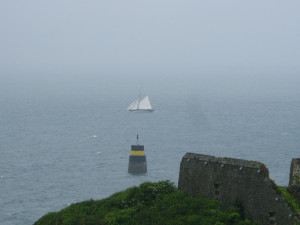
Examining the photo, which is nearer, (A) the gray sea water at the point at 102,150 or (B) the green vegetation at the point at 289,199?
(B) the green vegetation at the point at 289,199

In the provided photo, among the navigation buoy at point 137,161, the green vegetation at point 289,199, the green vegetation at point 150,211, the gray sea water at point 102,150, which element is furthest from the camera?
the navigation buoy at point 137,161

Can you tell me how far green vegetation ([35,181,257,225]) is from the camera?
26328 mm

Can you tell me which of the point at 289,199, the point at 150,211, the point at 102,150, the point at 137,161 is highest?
the point at 289,199

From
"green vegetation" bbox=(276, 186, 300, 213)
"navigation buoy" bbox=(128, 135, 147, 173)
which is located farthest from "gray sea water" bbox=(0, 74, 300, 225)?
"green vegetation" bbox=(276, 186, 300, 213)

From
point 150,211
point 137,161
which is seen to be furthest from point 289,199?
point 137,161

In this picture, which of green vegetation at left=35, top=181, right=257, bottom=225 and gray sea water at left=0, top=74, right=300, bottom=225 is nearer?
green vegetation at left=35, top=181, right=257, bottom=225

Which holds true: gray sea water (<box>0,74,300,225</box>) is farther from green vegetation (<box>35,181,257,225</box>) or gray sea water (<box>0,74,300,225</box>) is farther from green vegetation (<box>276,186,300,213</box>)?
green vegetation (<box>276,186,300,213</box>)

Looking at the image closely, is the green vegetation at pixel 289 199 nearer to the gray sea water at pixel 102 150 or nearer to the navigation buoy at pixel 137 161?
the gray sea water at pixel 102 150

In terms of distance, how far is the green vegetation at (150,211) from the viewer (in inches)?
1037

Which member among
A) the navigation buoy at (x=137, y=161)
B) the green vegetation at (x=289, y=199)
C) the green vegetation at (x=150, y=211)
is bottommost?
the navigation buoy at (x=137, y=161)

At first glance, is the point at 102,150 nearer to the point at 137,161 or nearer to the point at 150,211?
the point at 137,161

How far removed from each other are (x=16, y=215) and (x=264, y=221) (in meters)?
62.4

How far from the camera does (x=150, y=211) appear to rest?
28.3 metres

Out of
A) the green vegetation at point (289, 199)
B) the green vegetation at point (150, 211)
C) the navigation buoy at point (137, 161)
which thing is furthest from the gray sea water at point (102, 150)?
the green vegetation at point (289, 199)
